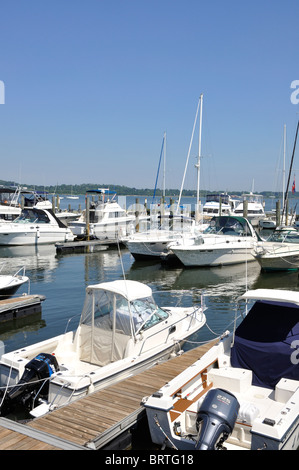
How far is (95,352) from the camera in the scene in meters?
9.23

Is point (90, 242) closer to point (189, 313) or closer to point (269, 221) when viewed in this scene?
point (189, 313)

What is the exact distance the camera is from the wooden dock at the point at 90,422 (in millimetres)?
5938

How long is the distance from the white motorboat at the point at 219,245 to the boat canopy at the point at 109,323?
580 inches

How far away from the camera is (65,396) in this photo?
7.61 m

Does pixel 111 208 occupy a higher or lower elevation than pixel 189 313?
higher

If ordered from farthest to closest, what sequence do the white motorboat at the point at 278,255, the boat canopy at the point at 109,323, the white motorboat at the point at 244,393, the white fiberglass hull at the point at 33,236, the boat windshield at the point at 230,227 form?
the white fiberglass hull at the point at 33,236
the boat windshield at the point at 230,227
the white motorboat at the point at 278,255
the boat canopy at the point at 109,323
the white motorboat at the point at 244,393

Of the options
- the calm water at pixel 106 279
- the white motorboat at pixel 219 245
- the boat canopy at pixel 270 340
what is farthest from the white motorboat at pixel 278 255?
the boat canopy at pixel 270 340

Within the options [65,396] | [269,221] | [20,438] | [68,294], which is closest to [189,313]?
[65,396]

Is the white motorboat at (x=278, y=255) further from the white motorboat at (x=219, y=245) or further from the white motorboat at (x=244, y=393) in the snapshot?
the white motorboat at (x=244, y=393)

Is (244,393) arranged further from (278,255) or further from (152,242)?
(152,242)

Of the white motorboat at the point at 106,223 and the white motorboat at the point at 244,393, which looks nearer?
the white motorboat at the point at 244,393

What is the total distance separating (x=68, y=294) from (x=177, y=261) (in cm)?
969

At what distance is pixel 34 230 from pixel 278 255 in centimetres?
1976

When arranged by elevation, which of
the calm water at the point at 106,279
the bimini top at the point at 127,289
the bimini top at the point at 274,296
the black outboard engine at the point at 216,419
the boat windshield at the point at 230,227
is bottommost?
the calm water at the point at 106,279
